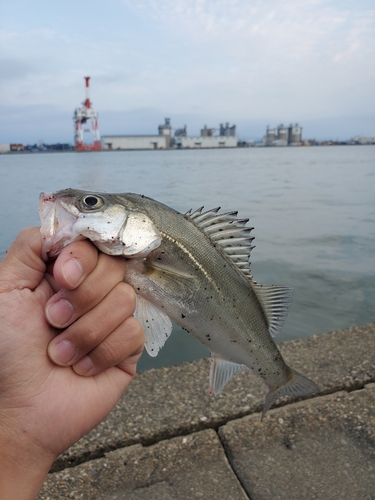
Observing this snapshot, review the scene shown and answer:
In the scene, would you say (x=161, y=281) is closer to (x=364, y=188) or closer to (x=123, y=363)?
(x=123, y=363)

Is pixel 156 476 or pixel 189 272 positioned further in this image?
pixel 156 476

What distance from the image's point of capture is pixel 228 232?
2.11 metres

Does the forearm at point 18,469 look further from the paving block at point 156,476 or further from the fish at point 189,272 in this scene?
the paving block at point 156,476

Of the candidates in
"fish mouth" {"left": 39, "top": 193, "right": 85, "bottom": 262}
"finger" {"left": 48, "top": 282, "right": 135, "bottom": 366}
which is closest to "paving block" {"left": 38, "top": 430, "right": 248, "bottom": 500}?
"finger" {"left": 48, "top": 282, "right": 135, "bottom": 366}

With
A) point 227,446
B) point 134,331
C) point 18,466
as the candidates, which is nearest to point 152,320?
point 134,331

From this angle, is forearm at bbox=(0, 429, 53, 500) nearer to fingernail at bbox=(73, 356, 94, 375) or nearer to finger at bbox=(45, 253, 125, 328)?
fingernail at bbox=(73, 356, 94, 375)

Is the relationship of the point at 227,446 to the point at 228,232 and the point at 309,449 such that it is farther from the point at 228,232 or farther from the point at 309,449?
the point at 228,232

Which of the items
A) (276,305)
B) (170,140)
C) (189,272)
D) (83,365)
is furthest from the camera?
(170,140)

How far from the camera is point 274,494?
2.53m

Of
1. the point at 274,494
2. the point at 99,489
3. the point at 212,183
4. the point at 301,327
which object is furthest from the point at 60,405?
the point at 212,183

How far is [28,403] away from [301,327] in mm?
5549

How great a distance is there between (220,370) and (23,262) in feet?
4.03

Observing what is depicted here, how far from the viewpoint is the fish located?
174cm

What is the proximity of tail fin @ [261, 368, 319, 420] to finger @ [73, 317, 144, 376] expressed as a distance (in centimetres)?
95
